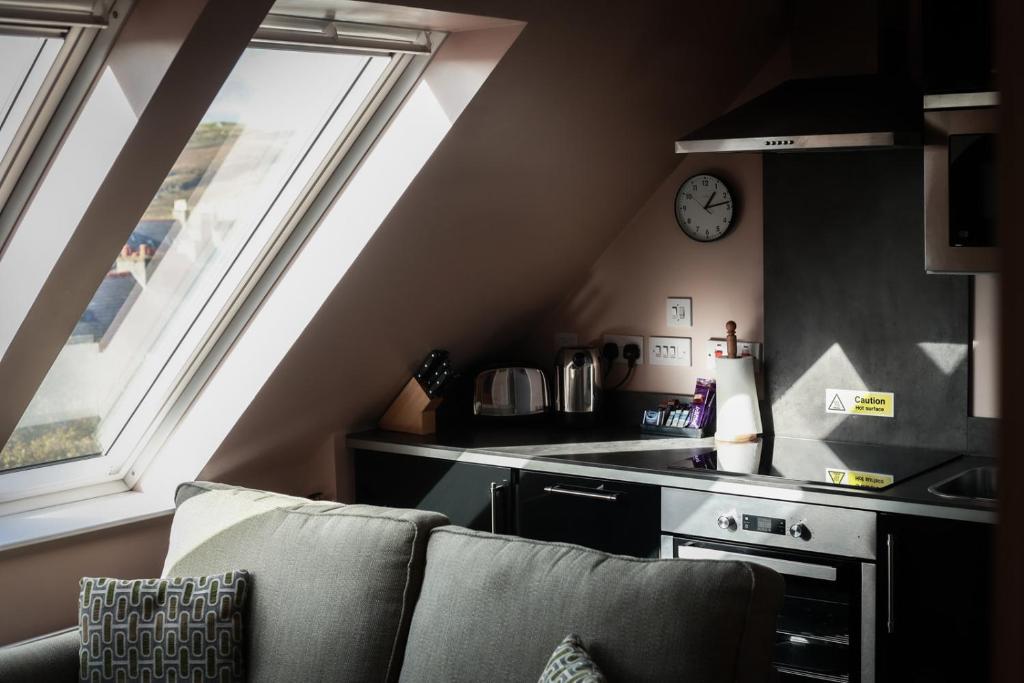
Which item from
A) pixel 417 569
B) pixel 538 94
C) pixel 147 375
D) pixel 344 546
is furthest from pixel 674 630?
pixel 147 375

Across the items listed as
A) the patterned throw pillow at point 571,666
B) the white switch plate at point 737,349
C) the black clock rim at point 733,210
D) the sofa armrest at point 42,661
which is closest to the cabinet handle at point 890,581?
the white switch plate at point 737,349

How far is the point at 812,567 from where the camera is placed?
2.67 meters

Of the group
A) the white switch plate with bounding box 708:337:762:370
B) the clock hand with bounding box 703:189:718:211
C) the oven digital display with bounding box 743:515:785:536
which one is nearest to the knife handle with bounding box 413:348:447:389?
the white switch plate with bounding box 708:337:762:370

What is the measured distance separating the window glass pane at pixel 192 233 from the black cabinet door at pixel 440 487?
835 mm

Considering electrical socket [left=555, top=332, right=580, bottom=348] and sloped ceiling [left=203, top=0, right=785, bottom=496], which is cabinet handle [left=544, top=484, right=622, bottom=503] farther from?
electrical socket [left=555, top=332, right=580, bottom=348]

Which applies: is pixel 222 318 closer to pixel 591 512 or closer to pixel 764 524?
pixel 591 512

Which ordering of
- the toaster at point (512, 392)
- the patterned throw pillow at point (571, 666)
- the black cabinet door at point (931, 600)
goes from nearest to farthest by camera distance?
the patterned throw pillow at point (571, 666), the black cabinet door at point (931, 600), the toaster at point (512, 392)

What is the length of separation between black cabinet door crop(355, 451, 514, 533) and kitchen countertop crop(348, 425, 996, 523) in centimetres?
3

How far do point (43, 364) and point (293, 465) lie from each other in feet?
3.61

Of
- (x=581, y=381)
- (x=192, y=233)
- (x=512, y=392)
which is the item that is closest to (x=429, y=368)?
(x=512, y=392)

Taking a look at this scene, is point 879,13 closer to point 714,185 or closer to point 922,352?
point 714,185

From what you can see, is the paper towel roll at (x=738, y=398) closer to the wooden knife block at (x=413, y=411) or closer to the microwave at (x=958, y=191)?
the microwave at (x=958, y=191)

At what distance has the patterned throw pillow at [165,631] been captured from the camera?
2225 millimetres

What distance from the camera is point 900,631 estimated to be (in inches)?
103
